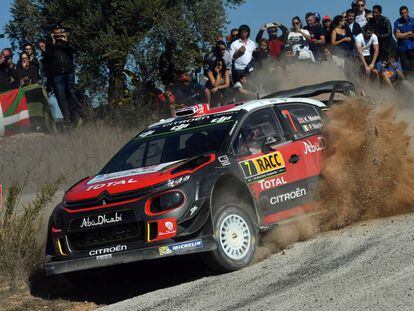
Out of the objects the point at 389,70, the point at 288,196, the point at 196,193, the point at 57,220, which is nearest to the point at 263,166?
the point at 288,196

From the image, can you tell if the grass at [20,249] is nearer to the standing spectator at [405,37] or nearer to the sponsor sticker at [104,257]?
the sponsor sticker at [104,257]

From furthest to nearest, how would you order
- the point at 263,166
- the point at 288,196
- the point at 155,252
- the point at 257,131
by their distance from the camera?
1. the point at 257,131
2. the point at 288,196
3. the point at 263,166
4. the point at 155,252

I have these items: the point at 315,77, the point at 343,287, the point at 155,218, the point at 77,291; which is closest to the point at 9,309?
the point at 77,291

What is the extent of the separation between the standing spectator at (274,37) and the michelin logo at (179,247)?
11.2 meters

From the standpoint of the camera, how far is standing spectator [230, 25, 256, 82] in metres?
17.6

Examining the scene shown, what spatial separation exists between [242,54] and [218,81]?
75 centimetres

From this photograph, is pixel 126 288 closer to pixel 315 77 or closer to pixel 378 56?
pixel 315 77

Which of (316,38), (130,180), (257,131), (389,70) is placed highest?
(316,38)

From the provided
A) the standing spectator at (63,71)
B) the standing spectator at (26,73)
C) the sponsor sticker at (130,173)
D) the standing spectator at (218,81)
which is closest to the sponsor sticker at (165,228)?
the sponsor sticker at (130,173)

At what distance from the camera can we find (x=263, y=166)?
8984 mm

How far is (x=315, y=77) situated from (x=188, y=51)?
10.0 feet

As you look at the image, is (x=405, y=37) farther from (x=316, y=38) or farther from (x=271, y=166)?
(x=271, y=166)

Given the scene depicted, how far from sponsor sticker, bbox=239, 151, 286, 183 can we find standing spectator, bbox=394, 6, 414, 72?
1054 centimetres

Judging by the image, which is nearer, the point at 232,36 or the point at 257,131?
the point at 257,131
